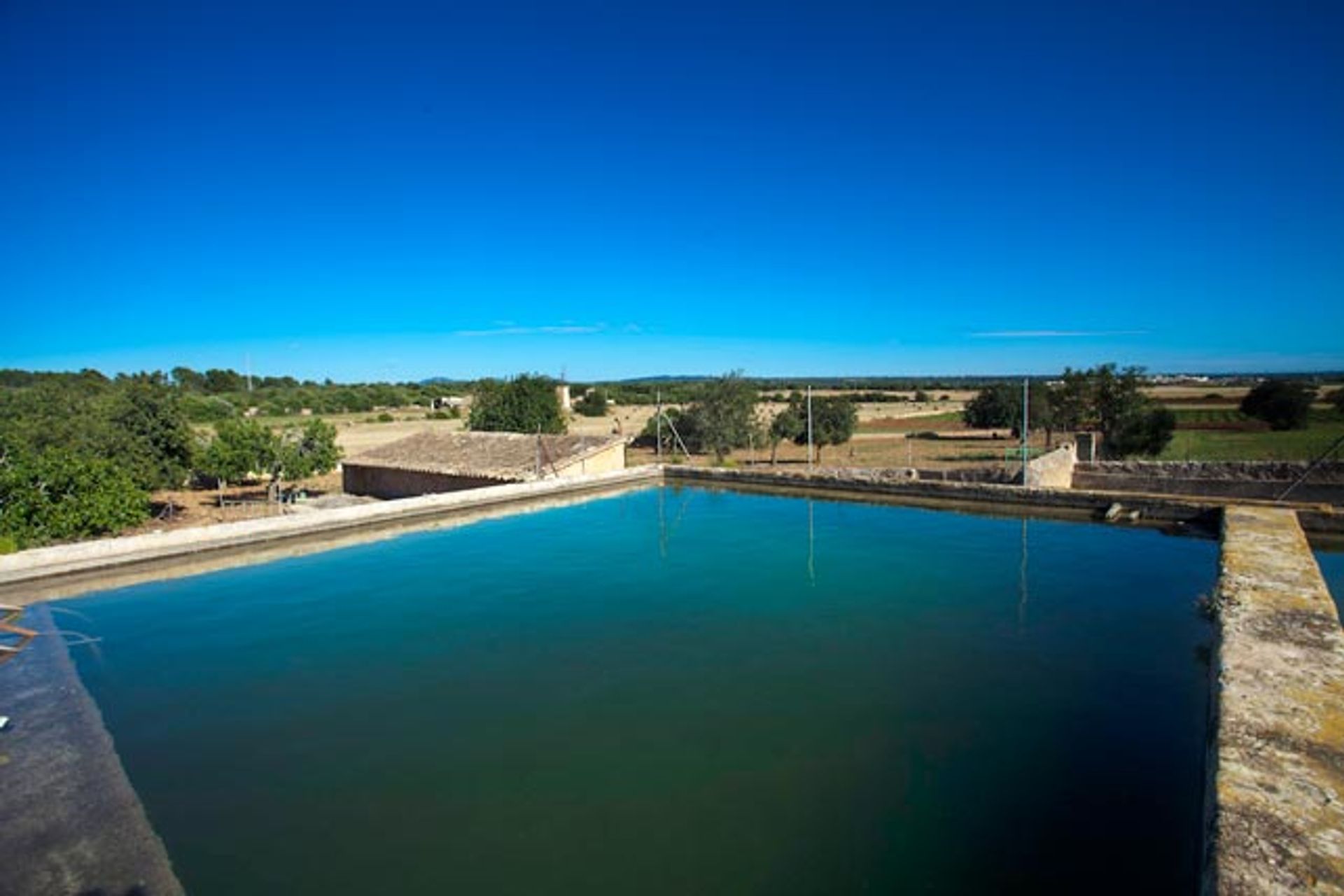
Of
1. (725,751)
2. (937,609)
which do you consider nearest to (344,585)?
(725,751)

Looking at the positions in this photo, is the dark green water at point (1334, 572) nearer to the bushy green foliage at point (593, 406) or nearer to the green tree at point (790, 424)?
the green tree at point (790, 424)

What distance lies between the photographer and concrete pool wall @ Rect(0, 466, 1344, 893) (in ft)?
9.77

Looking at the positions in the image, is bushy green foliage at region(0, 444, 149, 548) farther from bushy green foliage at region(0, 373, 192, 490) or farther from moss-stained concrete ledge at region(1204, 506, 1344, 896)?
moss-stained concrete ledge at region(1204, 506, 1344, 896)

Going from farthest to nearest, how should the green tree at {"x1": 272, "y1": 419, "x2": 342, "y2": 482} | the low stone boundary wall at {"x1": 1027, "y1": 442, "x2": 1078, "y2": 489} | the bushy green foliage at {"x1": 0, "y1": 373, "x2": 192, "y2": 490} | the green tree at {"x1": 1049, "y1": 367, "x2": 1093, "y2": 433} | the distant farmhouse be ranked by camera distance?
the green tree at {"x1": 1049, "y1": 367, "x2": 1093, "y2": 433} → the green tree at {"x1": 272, "y1": 419, "x2": 342, "y2": 482} → the distant farmhouse → the bushy green foliage at {"x1": 0, "y1": 373, "x2": 192, "y2": 490} → the low stone boundary wall at {"x1": 1027, "y1": 442, "x2": 1078, "y2": 489}

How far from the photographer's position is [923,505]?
13297 millimetres

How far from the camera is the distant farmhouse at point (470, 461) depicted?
17656mm

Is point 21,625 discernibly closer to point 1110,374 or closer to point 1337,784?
point 1337,784

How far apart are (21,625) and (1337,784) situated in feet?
34.0

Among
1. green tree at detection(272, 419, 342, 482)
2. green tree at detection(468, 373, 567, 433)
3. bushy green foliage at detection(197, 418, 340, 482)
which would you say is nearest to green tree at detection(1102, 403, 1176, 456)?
green tree at detection(468, 373, 567, 433)

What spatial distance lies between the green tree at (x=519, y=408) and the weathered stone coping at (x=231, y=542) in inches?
499

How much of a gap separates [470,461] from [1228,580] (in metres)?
16.1

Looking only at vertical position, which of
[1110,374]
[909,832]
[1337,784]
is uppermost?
[1110,374]

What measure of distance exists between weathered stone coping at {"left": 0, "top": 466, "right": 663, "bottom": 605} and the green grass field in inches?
734

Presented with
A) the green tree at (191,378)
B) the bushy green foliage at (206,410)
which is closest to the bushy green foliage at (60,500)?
the bushy green foliage at (206,410)
